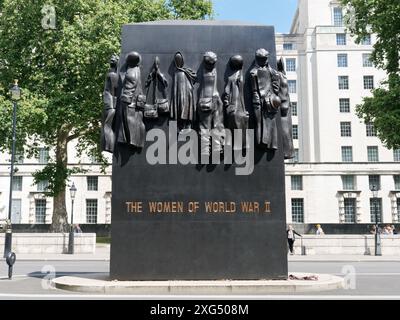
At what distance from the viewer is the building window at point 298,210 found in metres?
64.9

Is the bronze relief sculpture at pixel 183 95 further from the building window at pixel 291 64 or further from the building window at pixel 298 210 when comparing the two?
the building window at pixel 291 64

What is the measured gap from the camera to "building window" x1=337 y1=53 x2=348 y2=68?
243 feet

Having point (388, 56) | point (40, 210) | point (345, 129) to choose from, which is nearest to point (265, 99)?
point (388, 56)

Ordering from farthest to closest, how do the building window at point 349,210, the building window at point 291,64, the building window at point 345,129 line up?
1. the building window at point 291,64
2. the building window at point 345,129
3. the building window at point 349,210

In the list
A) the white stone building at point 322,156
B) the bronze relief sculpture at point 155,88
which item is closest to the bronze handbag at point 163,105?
the bronze relief sculpture at point 155,88

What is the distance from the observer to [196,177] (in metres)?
13.1

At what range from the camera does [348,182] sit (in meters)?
64.5

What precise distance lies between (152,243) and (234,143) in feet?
10.8

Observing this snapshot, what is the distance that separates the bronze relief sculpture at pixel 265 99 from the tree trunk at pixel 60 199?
2584 cm

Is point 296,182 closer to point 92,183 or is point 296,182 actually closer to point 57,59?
point 92,183

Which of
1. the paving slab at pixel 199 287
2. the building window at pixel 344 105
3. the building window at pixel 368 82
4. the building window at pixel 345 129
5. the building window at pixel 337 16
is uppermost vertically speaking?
the building window at pixel 337 16

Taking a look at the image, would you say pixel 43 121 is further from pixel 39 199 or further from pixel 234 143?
pixel 39 199

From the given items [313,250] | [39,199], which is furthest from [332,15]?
[313,250]

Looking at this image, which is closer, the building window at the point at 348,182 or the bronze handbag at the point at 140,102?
the bronze handbag at the point at 140,102
